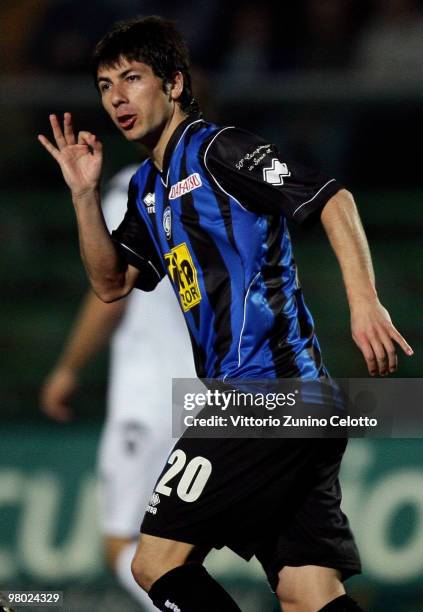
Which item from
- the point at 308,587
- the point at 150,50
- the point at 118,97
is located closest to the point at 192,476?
the point at 308,587

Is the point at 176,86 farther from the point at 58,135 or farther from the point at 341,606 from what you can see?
the point at 341,606

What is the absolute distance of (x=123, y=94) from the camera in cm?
371

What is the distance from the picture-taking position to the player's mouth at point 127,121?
3.71 meters

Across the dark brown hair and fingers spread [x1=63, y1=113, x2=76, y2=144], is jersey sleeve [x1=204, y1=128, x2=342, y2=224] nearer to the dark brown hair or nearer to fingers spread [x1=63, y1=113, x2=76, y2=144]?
the dark brown hair

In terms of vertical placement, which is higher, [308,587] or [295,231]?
[308,587]

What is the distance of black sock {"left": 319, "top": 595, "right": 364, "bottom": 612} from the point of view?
3.56 meters

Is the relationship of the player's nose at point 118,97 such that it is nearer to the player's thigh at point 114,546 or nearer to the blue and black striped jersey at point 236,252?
the blue and black striped jersey at point 236,252

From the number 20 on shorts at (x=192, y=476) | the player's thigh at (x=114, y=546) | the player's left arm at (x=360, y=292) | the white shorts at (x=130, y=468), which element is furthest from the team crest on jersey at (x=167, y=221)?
the player's thigh at (x=114, y=546)

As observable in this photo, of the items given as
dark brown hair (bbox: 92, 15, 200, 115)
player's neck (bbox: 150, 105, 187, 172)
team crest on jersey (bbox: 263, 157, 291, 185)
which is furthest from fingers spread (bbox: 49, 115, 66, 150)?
team crest on jersey (bbox: 263, 157, 291, 185)

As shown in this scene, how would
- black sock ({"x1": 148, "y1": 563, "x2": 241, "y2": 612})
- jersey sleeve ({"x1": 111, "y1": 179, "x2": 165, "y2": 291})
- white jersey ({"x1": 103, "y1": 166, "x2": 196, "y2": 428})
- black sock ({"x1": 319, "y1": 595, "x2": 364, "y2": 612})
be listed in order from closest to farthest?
black sock ({"x1": 148, "y1": 563, "x2": 241, "y2": 612}), black sock ({"x1": 319, "y1": 595, "x2": 364, "y2": 612}), jersey sleeve ({"x1": 111, "y1": 179, "x2": 165, "y2": 291}), white jersey ({"x1": 103, "y1": 166, "x2": 196, "y2": 428})

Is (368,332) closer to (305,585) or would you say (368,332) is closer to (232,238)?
(232,238)

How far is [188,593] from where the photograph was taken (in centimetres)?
343

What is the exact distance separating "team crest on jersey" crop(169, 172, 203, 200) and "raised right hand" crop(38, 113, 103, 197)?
0.92 ft

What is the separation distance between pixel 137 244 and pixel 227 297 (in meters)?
0.49
